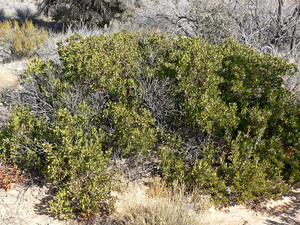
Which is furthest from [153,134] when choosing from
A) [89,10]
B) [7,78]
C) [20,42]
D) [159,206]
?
[89,10]

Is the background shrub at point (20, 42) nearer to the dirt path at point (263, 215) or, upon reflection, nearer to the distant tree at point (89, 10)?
the distant tree at point (89, 10)

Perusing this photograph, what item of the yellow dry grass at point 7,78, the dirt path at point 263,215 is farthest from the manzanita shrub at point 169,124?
the yellow dry grass at point 7,78

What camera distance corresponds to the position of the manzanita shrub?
3.87 metres

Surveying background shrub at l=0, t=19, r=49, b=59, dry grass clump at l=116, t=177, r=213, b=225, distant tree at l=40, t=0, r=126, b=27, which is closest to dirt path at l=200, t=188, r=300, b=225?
dry grass clump at l=116, t=177, r=213, b=225

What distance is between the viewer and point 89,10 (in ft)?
→ 45.2

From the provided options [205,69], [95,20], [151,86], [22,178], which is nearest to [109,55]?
[151,86]

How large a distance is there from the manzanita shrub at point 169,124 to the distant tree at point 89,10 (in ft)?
29.0

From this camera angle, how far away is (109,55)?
5363 millimetres

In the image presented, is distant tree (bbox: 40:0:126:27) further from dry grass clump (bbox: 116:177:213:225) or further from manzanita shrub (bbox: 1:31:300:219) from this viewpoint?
dry grass clump (bbox: 116:177:213:225)

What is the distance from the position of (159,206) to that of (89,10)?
12.5 m

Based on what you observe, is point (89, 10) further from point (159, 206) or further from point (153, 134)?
point (159, 206)

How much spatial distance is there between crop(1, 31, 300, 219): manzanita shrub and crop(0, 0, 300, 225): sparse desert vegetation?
19 millimetres

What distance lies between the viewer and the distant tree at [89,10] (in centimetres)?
1362

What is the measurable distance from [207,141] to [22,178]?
10.2ft
